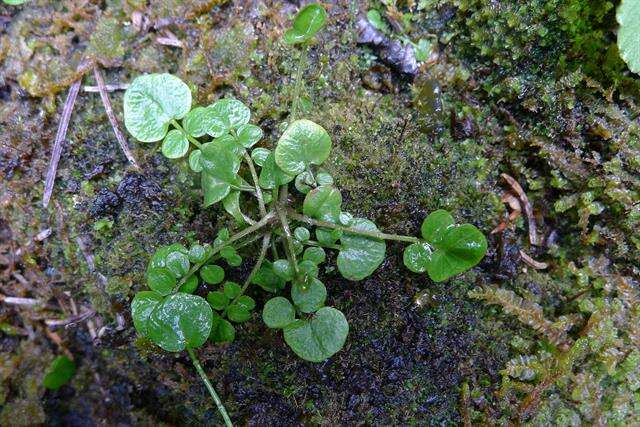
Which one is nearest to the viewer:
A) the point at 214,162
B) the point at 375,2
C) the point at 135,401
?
the point at 214,162

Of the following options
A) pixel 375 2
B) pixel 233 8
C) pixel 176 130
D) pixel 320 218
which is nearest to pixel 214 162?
pixel 176 130

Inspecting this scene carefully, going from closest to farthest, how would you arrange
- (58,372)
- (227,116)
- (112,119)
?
(227,116) < (112,119) < (58,372)

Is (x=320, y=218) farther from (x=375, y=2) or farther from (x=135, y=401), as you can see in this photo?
(x=135, y=401)

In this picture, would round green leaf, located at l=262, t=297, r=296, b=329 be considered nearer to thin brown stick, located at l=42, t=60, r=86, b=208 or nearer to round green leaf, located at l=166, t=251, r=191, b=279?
round green leaf, located at l=166, t=251, r=191, b=279

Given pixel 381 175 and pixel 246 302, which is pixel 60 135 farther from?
pixel 381 175

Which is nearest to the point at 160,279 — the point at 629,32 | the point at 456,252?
the point at 456,252
